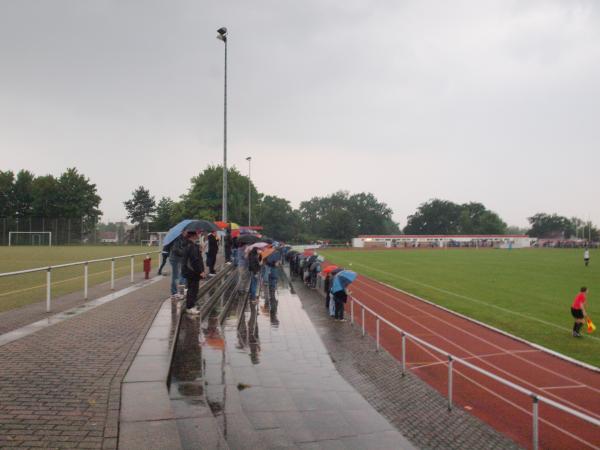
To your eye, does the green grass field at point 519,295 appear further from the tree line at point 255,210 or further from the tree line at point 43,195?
the tree line at point 43,195

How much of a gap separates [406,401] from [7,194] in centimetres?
8606

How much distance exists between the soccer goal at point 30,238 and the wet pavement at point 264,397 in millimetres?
62220

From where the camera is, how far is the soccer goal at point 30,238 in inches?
2495

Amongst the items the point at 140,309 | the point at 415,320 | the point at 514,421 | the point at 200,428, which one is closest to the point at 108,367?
the point at 200,428

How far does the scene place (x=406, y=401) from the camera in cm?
754

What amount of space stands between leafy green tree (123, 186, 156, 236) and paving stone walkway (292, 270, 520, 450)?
375ft

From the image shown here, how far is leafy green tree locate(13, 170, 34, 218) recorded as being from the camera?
7800 cm

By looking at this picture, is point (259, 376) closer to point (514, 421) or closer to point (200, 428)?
point (200, 428)

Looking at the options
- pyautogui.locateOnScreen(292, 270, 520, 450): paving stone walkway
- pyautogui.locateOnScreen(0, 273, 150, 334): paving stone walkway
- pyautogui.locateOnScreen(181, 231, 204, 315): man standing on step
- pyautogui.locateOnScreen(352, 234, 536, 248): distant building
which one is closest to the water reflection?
pyautogui.locateOnScreen(181, 231, 204, 315): man standing on step

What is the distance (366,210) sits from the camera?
461 ft

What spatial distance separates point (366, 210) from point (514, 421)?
134484mm

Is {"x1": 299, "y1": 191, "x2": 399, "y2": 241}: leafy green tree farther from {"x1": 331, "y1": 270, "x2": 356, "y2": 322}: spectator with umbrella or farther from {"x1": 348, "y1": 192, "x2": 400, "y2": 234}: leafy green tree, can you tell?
{"x1": 331, "y1": 270, "x2": 356, "y2": 322}: spectator with umbrella

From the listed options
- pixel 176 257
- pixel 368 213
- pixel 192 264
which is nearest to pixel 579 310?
pixel 192 264

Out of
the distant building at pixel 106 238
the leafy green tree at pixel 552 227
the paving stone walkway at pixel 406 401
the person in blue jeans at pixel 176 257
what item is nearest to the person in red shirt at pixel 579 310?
the paving stone walkway at pixel 406 401
